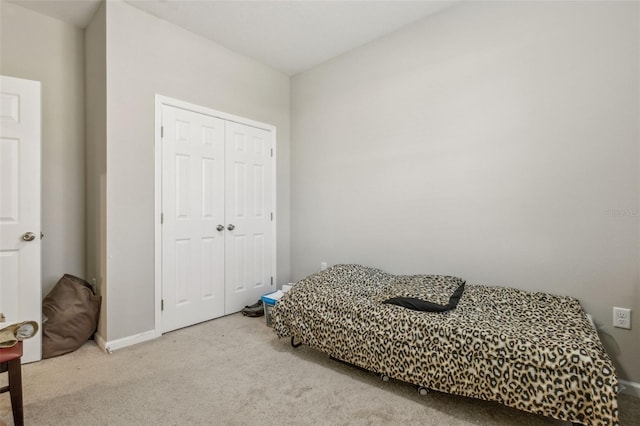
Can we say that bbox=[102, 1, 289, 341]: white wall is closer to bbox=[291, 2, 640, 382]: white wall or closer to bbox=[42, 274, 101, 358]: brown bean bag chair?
bbox=[42, 274, 101, 358]: brown bean bag chair

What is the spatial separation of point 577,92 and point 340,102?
2.02m

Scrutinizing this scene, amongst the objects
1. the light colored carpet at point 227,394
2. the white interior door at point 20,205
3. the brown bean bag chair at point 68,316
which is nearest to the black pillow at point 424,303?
the light colored carpet at point 227,394

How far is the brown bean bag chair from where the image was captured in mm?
2354

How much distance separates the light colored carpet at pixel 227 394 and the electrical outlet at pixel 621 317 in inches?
16.3

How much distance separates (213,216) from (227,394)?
67.1 inches

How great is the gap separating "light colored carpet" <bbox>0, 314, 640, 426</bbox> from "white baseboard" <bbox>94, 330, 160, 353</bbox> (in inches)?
2.0

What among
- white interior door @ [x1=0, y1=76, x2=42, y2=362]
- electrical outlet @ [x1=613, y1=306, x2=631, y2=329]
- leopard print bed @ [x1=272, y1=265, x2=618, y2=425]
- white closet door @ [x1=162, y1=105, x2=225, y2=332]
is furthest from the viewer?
white closet door @ [x1=162, y1=105, x2=225, y2=332]

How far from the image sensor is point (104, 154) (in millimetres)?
2465

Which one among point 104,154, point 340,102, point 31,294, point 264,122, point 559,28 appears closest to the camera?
point 559,28

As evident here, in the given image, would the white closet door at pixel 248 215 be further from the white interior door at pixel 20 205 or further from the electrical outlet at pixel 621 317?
the electrical outlet at pixel 621 317

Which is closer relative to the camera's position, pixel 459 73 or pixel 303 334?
pixel 303 334

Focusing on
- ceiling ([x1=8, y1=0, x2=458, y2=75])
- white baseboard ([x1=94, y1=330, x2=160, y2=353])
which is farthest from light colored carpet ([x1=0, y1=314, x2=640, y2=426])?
ceiling ([x1=8, y1=0, x2=458, y2=75])

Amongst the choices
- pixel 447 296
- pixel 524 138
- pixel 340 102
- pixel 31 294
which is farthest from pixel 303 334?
pixel 340 102

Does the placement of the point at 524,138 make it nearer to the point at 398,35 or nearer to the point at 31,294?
the point at 398,35
